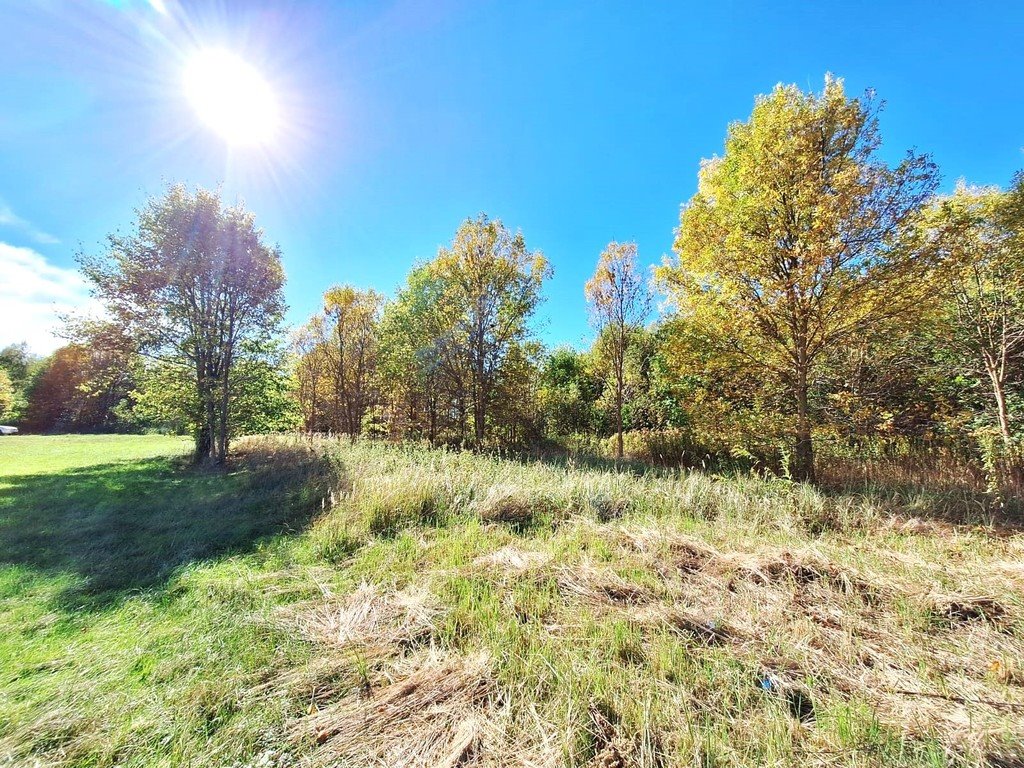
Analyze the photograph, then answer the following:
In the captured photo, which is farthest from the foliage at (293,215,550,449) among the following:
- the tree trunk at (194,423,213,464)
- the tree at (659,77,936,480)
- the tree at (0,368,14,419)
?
the tree at (0,368,14,419)

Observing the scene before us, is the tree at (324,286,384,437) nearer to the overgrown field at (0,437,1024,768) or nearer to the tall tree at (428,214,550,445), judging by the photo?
the tall tree at (428,214,550,445)

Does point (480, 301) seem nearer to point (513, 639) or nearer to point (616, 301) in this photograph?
point (616, 301)

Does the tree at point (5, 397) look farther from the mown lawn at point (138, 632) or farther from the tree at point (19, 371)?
the mown lawn at point (138, 632)

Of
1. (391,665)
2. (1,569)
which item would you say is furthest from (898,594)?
(1,569)

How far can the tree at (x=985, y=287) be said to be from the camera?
222 inches

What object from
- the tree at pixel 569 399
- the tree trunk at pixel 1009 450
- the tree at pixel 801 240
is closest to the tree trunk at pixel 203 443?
the tree at pixel 569 399

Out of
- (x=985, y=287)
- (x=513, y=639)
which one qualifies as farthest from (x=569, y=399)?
(x=513, y=639)

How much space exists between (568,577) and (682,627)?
103 centimetres

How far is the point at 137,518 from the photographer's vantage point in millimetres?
5379

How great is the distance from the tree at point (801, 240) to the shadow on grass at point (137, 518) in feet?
27.8

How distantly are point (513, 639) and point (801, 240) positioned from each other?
7.58 meters

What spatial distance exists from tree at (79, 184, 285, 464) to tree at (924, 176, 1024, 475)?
16242 mm

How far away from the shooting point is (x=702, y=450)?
1099cm

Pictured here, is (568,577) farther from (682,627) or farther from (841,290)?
(841,290)
